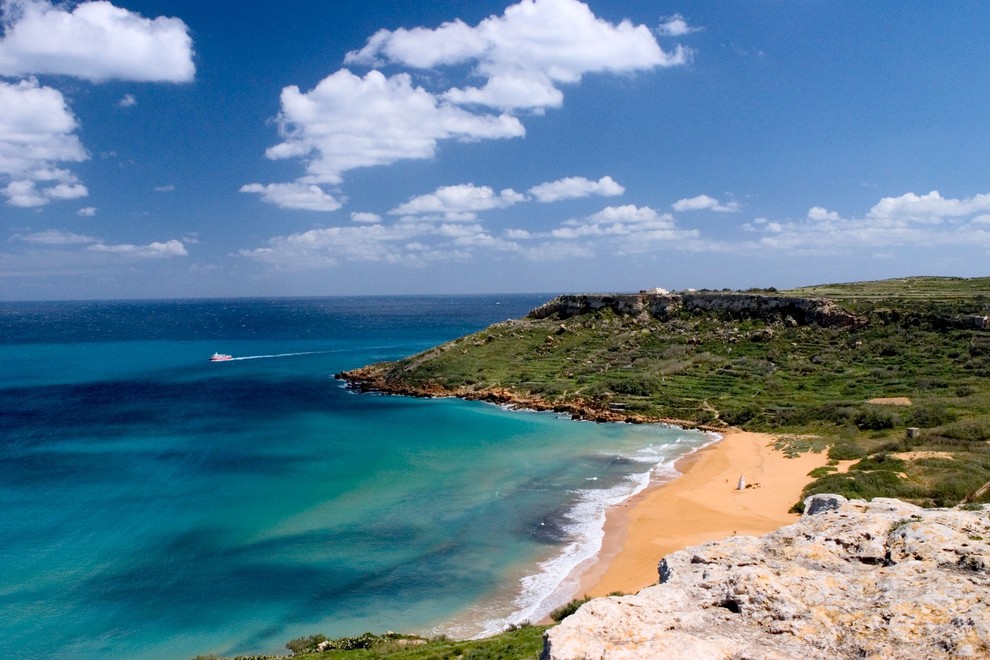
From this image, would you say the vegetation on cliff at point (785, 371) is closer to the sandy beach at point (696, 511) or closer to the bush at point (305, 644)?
the sandy beach at point (696, 511)

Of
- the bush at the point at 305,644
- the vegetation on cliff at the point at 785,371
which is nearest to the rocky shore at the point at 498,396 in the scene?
the vegetation on cliff at the point at 785,371

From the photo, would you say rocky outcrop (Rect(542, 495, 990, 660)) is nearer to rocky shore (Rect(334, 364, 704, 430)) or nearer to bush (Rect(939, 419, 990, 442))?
bush (Rect(939, 419, 990, 442))

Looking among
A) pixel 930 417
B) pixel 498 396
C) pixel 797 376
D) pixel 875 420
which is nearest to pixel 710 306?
pixel 797 376

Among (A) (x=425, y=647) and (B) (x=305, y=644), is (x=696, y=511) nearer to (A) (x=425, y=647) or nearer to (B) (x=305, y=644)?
(A) (x=425, y=647)

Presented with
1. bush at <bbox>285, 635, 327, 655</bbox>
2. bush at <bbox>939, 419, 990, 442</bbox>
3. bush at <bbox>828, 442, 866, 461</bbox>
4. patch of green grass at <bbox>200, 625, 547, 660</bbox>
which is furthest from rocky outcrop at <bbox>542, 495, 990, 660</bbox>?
bush at <bbox>939, 419, 990, 442</bbox>

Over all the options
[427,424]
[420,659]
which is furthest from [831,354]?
[420,659]

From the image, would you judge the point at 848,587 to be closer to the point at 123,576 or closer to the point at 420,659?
the point at 420,659
